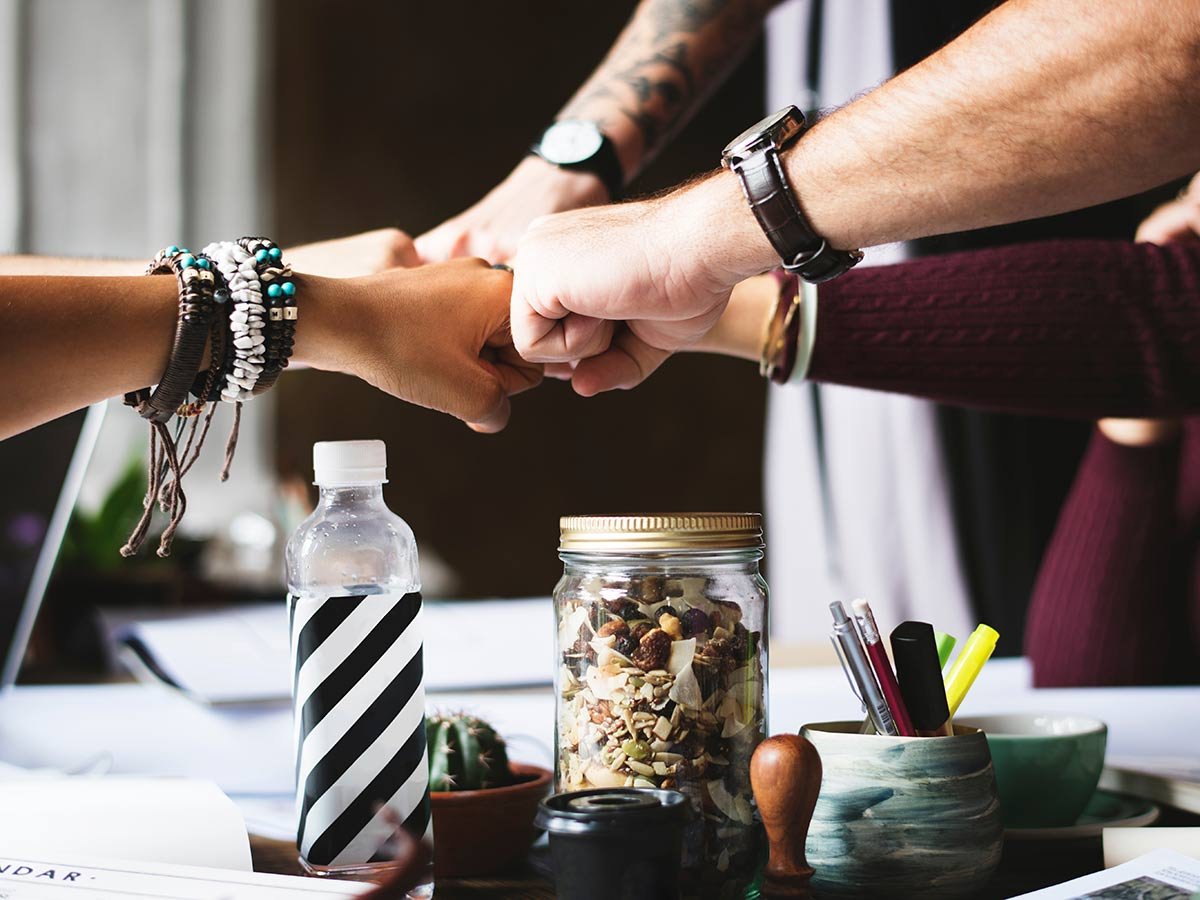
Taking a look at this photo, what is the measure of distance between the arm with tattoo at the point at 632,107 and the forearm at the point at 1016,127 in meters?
0.50

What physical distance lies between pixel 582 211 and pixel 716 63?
2.63 ft

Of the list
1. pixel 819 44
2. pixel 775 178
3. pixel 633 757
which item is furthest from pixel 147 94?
pixel 633 757

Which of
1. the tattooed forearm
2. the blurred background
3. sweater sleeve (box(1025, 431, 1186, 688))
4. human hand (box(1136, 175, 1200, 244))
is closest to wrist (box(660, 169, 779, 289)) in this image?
the tattooed forearm

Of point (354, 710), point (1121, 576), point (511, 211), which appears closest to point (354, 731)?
point (354, 710)

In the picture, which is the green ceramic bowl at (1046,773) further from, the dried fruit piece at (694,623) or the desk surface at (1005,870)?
the dried fruit piece at (694,623)

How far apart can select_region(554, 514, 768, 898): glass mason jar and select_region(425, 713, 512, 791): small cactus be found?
3.3 inches

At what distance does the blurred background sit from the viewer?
7.98ft

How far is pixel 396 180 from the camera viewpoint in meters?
2.47

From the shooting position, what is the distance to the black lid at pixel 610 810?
16.3 inches

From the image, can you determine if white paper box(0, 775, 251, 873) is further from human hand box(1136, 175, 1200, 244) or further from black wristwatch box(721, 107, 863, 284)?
human hand box(1136, 175, 1200, 244)

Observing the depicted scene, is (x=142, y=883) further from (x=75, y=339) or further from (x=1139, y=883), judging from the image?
(x=1139, y=883)

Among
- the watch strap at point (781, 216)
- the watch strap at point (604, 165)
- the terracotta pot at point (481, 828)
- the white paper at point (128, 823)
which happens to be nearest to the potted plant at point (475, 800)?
the terracotta pot at point (481, 828)

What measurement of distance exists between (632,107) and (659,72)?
114mm

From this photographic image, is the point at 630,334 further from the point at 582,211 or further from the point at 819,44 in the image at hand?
the point at 819,44
